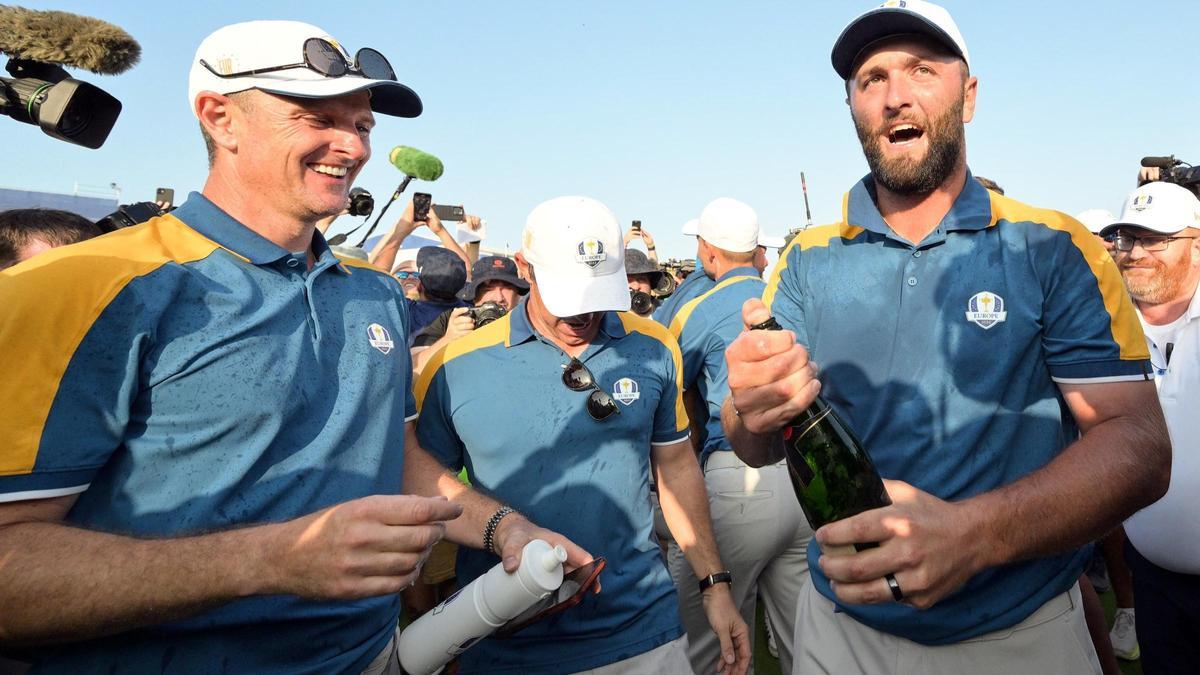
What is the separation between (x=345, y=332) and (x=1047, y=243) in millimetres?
2193

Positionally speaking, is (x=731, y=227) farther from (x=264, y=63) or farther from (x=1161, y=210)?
(x=264, y=63)

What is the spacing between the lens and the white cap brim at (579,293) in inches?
125

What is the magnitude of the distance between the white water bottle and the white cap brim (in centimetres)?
110

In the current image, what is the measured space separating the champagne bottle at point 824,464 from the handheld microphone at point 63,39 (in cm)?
242

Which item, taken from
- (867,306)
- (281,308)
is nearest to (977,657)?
(867,306)

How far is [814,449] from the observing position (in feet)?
7.11

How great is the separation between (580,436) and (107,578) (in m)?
1.77

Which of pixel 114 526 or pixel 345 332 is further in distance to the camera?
pixel 345 332

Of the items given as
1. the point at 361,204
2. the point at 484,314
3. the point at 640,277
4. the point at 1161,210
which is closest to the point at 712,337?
the point at 484,314

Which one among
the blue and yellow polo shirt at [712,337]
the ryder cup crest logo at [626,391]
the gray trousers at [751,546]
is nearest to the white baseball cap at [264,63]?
the ryder cup crest logo at [626,391]

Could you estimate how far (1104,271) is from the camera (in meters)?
2.16

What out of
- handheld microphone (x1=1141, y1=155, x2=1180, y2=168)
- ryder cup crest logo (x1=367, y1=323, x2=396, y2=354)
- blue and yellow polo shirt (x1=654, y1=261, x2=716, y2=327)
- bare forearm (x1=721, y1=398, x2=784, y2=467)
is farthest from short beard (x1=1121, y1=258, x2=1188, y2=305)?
ryder cup crest logo (x1=367, y1=323, x2=396, y2=354)

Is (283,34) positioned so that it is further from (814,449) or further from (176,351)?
(814,449)

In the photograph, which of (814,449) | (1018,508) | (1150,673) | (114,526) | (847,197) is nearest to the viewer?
(1018,508)
